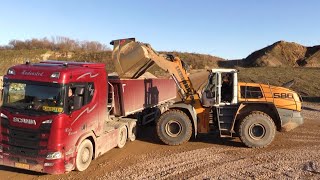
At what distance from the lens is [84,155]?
33.4 ft

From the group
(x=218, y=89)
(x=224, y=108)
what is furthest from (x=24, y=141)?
(x=224, y=108)

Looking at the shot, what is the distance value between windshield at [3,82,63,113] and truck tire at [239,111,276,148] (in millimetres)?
6577

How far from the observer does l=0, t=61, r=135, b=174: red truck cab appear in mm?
9086

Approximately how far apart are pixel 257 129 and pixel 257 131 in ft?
0.25

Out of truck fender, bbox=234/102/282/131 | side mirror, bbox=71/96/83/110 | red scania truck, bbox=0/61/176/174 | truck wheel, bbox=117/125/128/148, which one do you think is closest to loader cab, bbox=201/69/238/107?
truck fender, bbox=234/102/282/131

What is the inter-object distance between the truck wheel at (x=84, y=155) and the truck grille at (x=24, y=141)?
3.66ft

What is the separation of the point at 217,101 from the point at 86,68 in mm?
5015

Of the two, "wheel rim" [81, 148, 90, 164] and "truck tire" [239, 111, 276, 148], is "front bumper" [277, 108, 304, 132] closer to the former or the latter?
"truck tire" [239, 111, 276, 148]

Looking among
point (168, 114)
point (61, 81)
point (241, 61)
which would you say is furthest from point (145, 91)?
point (241, 61)

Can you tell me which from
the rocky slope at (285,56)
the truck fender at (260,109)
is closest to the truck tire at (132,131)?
the truck fender at (260,109)

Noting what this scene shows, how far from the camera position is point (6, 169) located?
10.1 metres

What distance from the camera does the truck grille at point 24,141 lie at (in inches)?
358

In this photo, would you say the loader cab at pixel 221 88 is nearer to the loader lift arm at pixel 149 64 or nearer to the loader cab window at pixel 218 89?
the loader cab window at pixel 218 89

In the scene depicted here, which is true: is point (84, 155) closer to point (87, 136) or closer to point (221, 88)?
point (87, 136)
